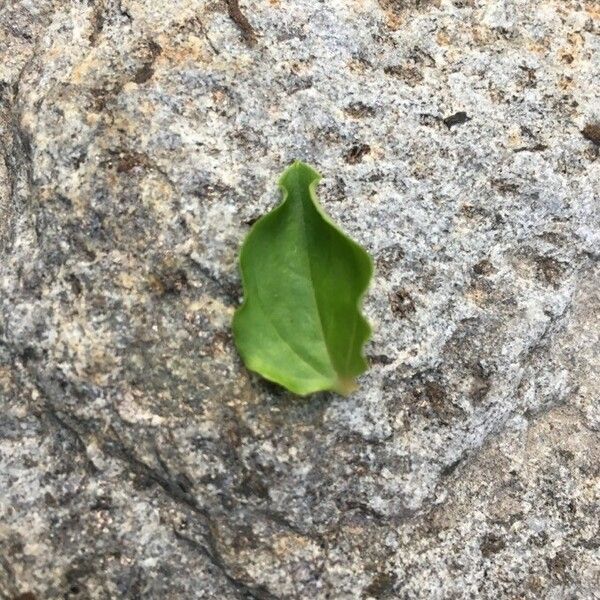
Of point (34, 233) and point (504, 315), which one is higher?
point (34, 233)

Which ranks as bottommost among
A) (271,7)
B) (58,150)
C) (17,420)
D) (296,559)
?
(296,559)

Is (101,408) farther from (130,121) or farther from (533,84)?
(533,84)

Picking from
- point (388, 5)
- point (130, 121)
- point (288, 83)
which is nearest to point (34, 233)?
point (130, 121)

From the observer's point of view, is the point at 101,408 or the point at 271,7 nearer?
the point at 101,408
